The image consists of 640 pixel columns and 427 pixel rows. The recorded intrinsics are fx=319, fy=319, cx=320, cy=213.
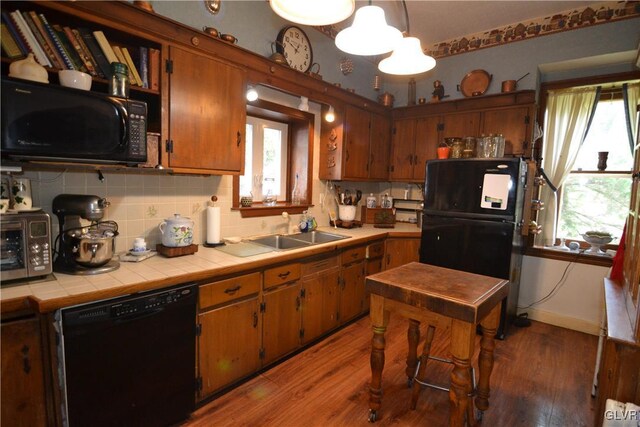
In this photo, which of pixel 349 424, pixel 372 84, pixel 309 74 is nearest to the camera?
pixel 349 424

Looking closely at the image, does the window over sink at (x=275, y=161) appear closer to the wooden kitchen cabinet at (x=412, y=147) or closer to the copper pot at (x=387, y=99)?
→ the copper pot at (x=387, y=99)

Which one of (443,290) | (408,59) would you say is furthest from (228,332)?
(408,59)

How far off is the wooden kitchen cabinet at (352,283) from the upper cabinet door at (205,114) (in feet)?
4.19

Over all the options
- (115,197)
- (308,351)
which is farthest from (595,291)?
(115,197)

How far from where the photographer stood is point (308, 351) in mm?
2578

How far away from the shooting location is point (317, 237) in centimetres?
314

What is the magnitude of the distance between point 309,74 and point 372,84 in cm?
144

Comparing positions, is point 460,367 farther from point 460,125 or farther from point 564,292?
point 460,125

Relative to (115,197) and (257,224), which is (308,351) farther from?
(115,197)

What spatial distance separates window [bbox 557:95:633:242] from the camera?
307 centimetres

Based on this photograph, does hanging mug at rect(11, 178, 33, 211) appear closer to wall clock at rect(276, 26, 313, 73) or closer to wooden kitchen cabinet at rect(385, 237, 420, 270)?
wall clock at rect(276, 26, 313, 73)

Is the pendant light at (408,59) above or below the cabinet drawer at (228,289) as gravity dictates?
above

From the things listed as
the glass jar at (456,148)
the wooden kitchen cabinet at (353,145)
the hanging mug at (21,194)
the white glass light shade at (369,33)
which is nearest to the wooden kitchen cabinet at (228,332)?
the hanging mug at (21,194)

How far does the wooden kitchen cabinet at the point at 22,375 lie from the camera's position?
4.11ft
